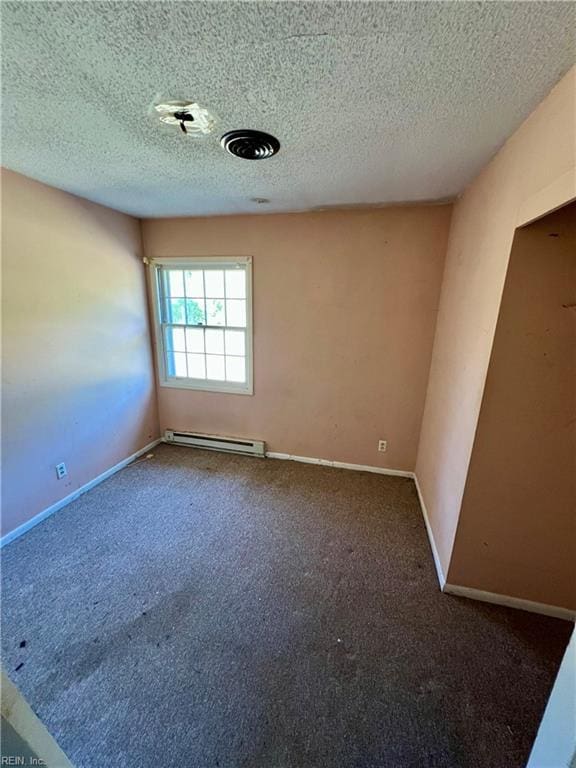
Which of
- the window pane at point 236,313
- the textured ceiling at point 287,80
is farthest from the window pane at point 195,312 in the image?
the textured ceiling at point 287,80

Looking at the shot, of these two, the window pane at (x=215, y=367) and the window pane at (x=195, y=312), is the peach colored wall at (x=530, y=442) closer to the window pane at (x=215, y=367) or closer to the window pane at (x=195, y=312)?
the window pane at (x=215, y=367)

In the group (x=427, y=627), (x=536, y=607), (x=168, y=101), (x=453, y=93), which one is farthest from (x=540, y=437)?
(x=168, y=101)

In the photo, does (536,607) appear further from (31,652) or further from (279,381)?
(31,652)

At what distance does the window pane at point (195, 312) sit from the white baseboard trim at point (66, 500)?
146 centimetres

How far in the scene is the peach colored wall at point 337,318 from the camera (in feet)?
8.21

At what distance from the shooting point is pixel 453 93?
1093mm

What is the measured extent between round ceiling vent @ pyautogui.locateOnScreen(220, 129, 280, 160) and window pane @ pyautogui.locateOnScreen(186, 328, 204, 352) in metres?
1.87

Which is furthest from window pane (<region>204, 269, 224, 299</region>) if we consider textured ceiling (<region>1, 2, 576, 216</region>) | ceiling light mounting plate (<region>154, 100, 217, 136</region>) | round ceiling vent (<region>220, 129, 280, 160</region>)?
ceiling light mounting plate (<region>154, 100, 217, 136</region>)

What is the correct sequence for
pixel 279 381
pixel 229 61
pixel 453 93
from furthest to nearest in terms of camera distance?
pixel 279 381 → pixel 453 93 → pixel 229 61

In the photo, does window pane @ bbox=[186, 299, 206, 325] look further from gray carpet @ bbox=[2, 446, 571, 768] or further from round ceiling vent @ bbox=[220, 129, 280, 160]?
gray carpet @ bbox=[2, 446, 571, 768]

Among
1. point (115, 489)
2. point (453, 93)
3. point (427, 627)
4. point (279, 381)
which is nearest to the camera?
point (453, 93)

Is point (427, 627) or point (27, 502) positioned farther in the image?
point (27, 502)

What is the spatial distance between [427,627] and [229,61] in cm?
253

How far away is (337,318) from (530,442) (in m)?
1.71
